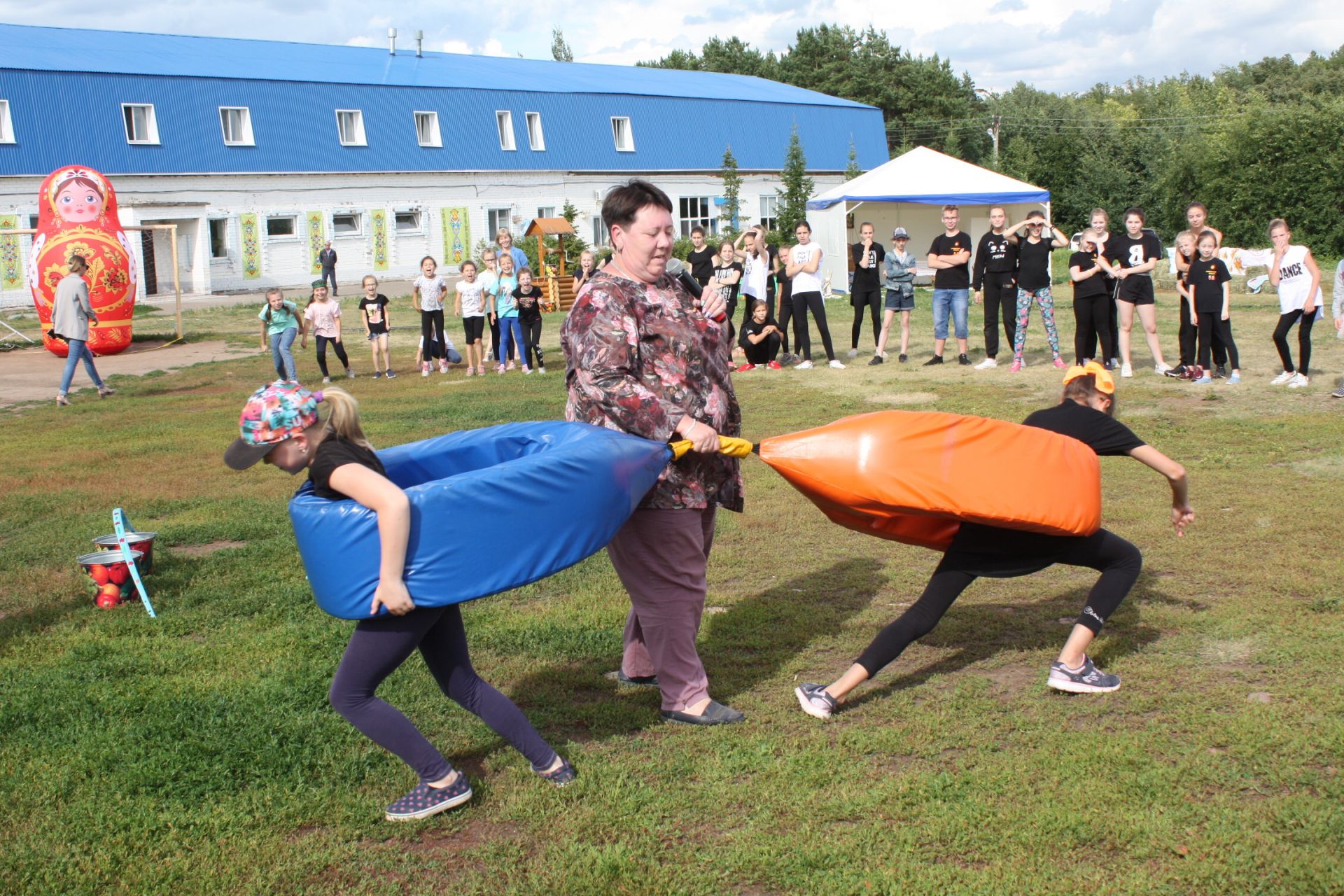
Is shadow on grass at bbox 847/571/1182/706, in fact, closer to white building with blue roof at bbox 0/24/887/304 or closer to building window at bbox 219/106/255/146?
white building with blue roof at bbox 0/24/887/304

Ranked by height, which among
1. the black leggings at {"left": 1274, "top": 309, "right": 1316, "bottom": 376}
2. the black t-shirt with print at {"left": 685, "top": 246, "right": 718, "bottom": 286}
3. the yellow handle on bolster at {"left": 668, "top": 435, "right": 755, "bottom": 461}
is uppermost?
the black t-shirt with print at {"left": 685, "top": 246, "right": 718, "bottom": 286}

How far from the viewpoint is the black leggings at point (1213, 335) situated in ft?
42.9

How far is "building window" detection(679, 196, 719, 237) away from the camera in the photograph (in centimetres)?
4784

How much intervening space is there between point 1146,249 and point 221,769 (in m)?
12.0

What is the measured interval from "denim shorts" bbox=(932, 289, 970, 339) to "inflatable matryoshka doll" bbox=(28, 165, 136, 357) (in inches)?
599

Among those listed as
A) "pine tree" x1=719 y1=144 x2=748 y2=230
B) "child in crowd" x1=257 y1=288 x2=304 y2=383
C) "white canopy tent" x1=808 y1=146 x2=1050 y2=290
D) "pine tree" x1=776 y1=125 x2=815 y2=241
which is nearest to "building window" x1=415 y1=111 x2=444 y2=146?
"pine tree" x1=719 y1=144 x2=748 y2=230

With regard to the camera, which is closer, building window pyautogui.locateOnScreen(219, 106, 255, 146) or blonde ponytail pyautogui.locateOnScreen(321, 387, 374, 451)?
blonde ponytail pyautogui.locateOnScreen(321, 387, 374, 451)

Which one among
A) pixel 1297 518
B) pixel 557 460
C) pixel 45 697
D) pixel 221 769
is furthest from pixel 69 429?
pixel 1297 518

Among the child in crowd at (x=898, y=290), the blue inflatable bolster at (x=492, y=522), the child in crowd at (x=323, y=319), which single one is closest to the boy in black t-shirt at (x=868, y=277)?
the child in crowd at (x=898, y=290)

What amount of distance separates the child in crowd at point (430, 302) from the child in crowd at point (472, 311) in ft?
1.03

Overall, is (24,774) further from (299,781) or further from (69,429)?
(69,429)

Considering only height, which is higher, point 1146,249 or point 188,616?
point 1146,249

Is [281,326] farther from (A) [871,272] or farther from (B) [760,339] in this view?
(A) [871,272]

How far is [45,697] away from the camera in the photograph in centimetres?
513
